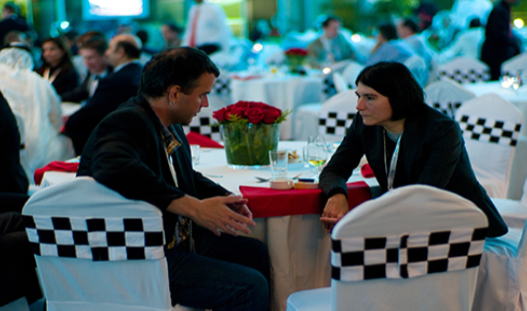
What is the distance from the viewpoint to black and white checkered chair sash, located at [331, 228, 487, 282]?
4.31ft

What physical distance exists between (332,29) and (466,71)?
6.02 ft

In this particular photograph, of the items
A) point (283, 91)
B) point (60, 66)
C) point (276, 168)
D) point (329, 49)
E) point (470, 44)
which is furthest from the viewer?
point (470, 44)

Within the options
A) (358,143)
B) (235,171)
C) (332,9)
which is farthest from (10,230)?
(332,9)

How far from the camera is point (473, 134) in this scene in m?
3.13

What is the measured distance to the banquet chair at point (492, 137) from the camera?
300 cm

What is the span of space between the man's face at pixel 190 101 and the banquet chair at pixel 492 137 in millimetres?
1939

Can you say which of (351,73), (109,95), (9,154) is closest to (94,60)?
(109,95)

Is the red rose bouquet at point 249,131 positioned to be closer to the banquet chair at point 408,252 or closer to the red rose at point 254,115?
the red rose at point 254,115

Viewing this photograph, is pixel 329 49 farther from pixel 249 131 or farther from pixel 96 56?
pixel 249 131

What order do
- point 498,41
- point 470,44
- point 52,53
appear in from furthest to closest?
point 470,44 → point 498,41 → point 52,53

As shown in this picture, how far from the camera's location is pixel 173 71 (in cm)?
172

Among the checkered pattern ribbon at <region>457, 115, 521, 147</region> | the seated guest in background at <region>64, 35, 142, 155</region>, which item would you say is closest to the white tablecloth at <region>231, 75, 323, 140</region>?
the seated guest in background at <region>64, 35, 142, 155</region>

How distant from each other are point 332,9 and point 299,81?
8.80 m

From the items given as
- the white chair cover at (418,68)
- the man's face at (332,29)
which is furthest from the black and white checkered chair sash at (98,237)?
the man's face at (332,29)
